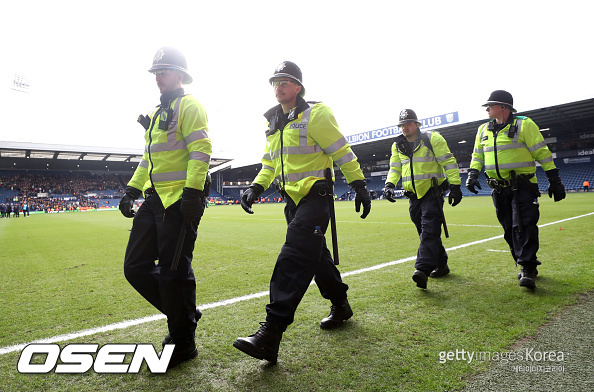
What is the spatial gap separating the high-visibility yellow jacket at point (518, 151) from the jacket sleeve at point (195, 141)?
10.9ft

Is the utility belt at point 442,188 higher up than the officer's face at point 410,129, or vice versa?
the officer's face at point 410,129

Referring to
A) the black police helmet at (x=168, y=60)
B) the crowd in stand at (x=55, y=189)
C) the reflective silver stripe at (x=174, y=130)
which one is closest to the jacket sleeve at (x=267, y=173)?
the reflective silver stripe at (x=174, y=130)

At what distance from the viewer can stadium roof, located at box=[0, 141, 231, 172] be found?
42.0 metres

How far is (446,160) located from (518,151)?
0.77 meters

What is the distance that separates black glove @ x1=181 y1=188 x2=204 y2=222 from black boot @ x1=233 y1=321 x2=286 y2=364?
2.79 ft

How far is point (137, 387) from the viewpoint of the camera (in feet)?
6.26

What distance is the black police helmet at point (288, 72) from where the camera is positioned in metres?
2.66

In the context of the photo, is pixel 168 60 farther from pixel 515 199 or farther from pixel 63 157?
pixel 63 157

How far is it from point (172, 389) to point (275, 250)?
16.0 feet

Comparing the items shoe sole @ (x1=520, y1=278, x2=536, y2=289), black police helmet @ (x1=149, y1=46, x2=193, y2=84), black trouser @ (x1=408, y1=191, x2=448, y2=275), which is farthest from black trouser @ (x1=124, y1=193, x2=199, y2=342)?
shoe sole @ (x1=520, y1=278, x2=536, y2=289)

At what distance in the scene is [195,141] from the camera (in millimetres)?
2410

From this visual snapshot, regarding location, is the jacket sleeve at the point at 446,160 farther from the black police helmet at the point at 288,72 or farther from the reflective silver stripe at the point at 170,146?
the reflective silver stripe at the point at 170,146

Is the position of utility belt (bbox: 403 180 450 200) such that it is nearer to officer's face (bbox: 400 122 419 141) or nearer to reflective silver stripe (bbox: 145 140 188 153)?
officer's face (bbox: 400 122 419 141)

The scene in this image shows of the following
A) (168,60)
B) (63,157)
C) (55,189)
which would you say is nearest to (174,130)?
(168,60)
